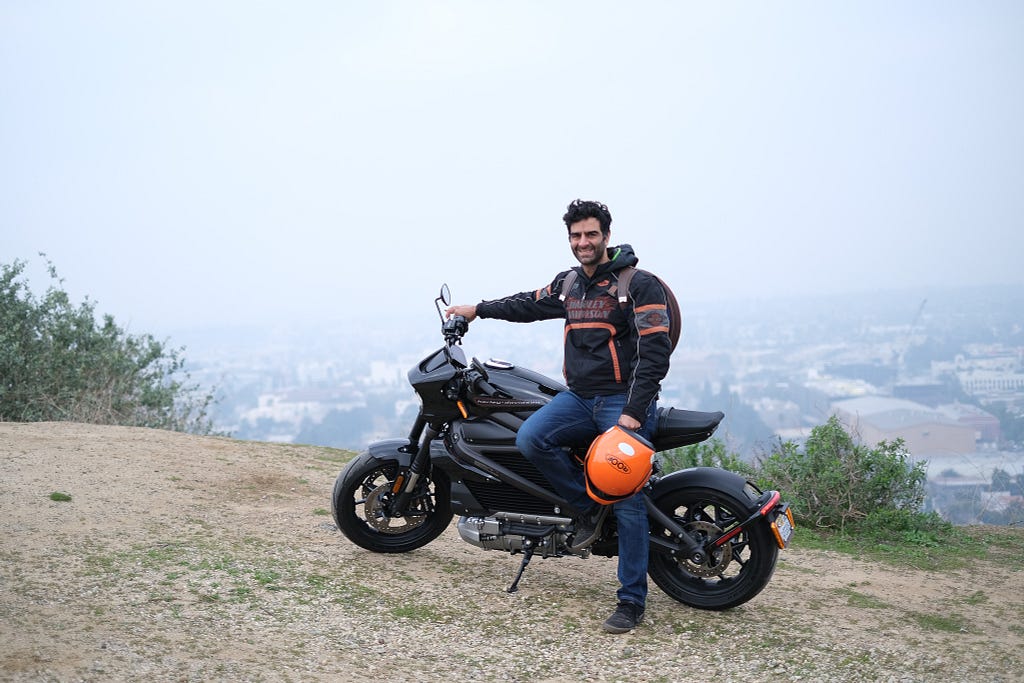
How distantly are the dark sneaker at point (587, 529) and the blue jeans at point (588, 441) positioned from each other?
0.11 meters

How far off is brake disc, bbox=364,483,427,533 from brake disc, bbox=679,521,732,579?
1.68 m

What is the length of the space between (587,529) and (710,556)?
2.18 ft

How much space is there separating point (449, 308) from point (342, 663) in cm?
213

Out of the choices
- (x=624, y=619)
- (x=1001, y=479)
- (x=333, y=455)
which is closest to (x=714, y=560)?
(x=624, y=619)

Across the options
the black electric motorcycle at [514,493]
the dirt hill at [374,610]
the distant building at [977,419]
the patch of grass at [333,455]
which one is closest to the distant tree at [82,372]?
the patch of grass at [333,455]

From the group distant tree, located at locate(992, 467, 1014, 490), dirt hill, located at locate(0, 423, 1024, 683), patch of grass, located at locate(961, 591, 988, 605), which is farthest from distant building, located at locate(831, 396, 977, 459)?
dirt hill, located at locate(0, 423, 1024, 683)

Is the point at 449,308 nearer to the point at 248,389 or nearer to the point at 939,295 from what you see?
the point at 939,295

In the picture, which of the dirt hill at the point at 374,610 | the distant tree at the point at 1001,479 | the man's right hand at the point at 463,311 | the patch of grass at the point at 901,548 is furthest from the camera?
the distant tree at the point at 1001,479

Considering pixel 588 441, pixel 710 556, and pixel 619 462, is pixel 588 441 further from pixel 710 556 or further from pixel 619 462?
pixel 710 556

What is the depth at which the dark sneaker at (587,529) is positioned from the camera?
17.1 ft

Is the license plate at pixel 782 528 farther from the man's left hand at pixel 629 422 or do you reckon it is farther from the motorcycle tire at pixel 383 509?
the motorcycle tire at pixel 383 509

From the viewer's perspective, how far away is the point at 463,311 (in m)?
5.71

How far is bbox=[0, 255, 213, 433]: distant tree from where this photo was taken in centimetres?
1173

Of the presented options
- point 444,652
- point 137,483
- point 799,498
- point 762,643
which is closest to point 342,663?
point 444,652
